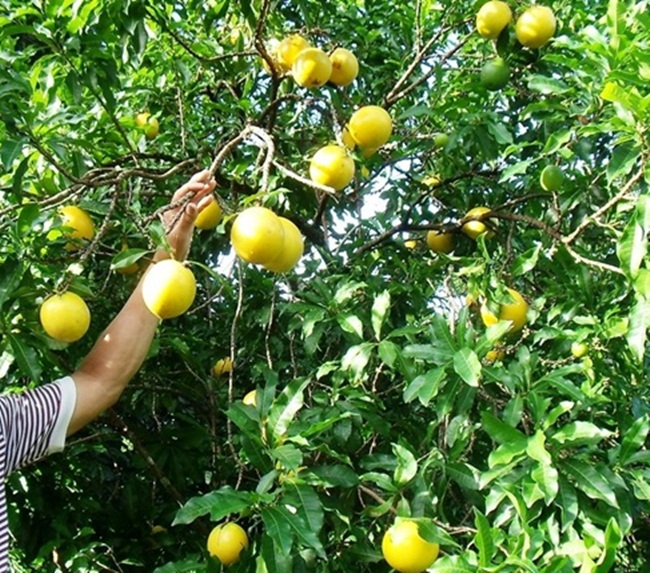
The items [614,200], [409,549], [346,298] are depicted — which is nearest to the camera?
[409,549]

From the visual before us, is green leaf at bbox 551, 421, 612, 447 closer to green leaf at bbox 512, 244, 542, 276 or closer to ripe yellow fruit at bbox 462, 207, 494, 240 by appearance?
green leaf at bbox 512, 244, 542, 276

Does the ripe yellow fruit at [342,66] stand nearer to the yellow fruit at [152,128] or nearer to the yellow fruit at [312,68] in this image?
the yellow fruit at [312,68]

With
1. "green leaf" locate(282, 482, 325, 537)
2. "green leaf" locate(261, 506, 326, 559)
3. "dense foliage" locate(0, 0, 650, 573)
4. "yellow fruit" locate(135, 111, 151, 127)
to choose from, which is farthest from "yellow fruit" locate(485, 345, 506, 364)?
"yellow fruit" locate(135, 111, 151, 127)

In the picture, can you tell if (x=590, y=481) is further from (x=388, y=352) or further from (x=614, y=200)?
(x=614, y=200)

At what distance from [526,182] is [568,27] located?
24.9 inches

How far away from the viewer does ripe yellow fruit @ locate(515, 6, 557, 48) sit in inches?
105

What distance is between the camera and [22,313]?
2.20 metres

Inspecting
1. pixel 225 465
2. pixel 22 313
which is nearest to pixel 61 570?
pixel 225 465

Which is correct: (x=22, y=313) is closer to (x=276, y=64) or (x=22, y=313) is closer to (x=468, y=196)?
(x=276, y=64)

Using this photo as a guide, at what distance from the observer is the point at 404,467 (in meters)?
2.05

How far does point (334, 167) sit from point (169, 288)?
0.61 m

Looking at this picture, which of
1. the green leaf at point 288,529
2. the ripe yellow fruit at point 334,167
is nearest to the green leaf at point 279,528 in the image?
the green leaf at point 288,529

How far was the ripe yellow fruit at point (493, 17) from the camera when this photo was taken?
272 centimetres

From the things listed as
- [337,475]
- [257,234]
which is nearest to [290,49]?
[257,234]
